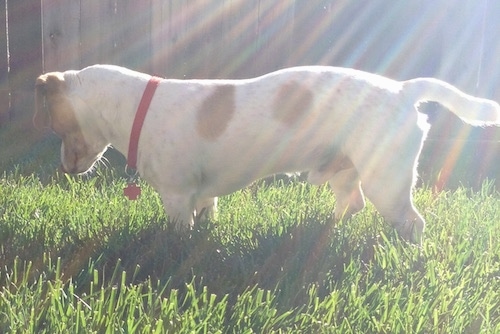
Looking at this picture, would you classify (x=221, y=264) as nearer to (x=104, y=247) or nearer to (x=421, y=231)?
(x=104, y=247)

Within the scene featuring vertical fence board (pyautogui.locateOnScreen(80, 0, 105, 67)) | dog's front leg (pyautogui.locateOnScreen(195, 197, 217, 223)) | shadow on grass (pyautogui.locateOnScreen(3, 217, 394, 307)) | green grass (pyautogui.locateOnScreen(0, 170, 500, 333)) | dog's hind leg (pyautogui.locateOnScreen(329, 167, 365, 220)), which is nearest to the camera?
green grass (pyautogui.locateOnScreen(0, 170, 500, 333))

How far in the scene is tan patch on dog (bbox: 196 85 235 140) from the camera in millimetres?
3074

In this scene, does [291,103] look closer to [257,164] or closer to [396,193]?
[257,164]

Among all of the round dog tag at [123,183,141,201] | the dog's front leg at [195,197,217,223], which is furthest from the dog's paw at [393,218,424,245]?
the round dog tag at [123,183,141,201]

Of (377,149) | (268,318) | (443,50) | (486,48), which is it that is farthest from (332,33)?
(268,318)

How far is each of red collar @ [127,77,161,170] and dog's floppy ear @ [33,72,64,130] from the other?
47 cm

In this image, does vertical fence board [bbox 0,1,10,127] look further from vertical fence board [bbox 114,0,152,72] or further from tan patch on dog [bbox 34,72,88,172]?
tan patch on dog [bbox 34,72,88,172]

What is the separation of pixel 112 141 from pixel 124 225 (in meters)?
0.56

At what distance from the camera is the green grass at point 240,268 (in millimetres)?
1938

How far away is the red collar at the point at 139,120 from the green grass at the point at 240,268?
0.30m

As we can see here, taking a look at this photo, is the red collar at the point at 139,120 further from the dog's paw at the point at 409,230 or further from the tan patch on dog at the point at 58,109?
the dog's paw at the point at 409,230

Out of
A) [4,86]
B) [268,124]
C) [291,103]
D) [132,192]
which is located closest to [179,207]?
[132,192]

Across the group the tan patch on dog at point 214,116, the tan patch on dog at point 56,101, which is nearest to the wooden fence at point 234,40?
the tan patch on dog at point 56,101

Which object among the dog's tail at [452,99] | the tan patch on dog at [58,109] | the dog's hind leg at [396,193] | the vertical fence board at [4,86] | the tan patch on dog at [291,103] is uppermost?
the dog's tail at [452,99]
